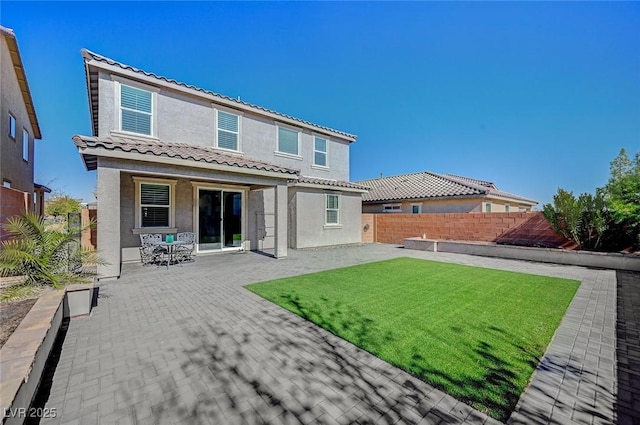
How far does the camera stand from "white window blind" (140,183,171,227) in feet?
34.8

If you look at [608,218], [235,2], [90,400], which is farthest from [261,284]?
[608,218]

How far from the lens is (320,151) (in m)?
17.0

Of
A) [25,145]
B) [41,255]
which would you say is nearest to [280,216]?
[41,255]

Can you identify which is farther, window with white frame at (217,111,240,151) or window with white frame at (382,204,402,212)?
window with white frame at (382,204,402,212)

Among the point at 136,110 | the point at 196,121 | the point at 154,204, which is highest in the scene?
the point at 196,121

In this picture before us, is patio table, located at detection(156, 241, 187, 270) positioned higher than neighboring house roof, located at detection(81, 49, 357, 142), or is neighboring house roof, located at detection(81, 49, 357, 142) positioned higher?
neighboring house roof, located at detection(81, 49, 357, 142)

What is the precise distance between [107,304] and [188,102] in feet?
30.1

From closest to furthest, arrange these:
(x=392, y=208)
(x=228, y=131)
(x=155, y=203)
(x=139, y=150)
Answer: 1. (x=139, y=150)
2. (x=155, y=203)
3. (x=228, y=131)
4. (x=392, y=208)

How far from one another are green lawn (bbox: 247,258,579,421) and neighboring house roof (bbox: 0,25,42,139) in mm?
17269

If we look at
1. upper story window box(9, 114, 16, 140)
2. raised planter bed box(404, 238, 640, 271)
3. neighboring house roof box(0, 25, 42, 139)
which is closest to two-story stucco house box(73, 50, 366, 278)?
upper story window box(9, 114, 16, 140)

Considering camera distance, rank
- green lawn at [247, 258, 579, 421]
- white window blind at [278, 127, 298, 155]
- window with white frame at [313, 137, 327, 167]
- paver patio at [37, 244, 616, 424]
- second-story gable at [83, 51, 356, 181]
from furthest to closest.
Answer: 1. window with white frame at [313, 137, 327, 167]
2. white window blind at [278, 127, 298, 155]
3. second-story gable at [83, 51, 356, 181]
4. green lawn at [247, 258, 579, 421]
5. paver patio at [37, 244, 616, 424]

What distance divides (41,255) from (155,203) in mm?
5648

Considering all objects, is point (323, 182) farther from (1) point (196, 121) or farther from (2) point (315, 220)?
(1) point (196, 121)

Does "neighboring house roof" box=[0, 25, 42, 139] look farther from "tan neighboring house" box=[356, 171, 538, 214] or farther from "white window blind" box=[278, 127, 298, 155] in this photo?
"tan neighboring house" box=[356, 171, 538, 214]
